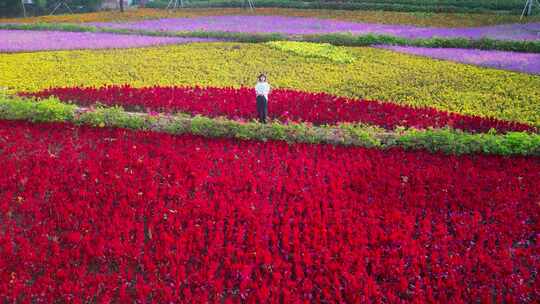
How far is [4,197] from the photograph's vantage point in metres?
6.33

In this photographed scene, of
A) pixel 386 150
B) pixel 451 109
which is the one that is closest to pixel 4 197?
pixel 386 150

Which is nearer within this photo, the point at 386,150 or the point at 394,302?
the point at 394,302

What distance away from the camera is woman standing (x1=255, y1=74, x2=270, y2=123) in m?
8.80

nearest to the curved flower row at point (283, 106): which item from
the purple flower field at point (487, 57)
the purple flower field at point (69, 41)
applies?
the purple flower field at point (487, 57)

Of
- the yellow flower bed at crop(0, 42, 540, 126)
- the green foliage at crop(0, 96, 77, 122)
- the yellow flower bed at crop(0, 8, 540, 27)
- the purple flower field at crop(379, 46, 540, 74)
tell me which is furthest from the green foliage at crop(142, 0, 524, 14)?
the green foliage at crop(0, 96, 77, 122)

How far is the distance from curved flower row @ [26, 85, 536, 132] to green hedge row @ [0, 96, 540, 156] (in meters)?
0.56

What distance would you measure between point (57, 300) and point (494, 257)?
4489mm

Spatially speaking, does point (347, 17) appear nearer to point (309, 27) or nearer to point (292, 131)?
point (309, 27)

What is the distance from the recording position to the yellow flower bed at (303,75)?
11.5 m

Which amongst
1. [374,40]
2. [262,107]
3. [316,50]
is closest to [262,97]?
[262,107]

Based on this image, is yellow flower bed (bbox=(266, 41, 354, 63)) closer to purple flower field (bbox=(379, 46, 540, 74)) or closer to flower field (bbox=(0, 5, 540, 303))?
purple flower field (bbox=(379, 46, 540, 74))

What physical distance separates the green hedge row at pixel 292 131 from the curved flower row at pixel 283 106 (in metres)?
0.56

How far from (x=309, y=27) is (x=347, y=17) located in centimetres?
471

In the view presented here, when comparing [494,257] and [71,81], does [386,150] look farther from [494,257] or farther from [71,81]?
[71,81]
